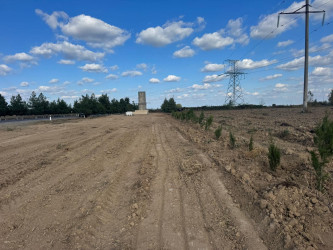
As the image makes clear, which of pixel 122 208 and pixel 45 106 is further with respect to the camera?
pixel 45 106

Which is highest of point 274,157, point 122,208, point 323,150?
point 323,150

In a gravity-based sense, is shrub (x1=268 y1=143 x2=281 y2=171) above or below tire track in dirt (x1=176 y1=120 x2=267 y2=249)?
above

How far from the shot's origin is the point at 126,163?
7.67 metres

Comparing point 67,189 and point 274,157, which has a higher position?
point 274,157

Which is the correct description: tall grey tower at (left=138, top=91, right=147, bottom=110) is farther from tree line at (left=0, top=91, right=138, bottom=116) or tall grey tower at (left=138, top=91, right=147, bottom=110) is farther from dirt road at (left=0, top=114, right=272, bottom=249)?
dirt road at (left=0, top=114, right=272, bottom=249)

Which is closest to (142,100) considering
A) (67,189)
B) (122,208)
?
(67,189)

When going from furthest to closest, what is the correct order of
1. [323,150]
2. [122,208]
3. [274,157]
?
[274,157]
[323,150]
[122,208]

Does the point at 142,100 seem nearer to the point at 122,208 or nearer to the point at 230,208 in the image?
the point at 122,208

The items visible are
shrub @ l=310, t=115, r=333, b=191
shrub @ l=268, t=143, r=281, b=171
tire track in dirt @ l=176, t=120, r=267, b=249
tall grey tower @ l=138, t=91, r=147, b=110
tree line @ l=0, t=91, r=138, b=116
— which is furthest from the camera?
tall grey tower @ l=138, t=91, r=147, b=110

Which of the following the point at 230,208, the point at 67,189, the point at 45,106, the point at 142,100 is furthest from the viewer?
the point at 142,100

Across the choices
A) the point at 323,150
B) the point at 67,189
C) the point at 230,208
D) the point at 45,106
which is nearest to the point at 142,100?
the point at 45,106

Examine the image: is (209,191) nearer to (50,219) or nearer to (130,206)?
(130,206)

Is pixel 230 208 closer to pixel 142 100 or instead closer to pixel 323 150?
pixel 323 150

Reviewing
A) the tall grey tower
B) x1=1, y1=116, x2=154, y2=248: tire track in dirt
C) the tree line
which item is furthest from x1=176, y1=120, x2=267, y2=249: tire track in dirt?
the tall grey tower
